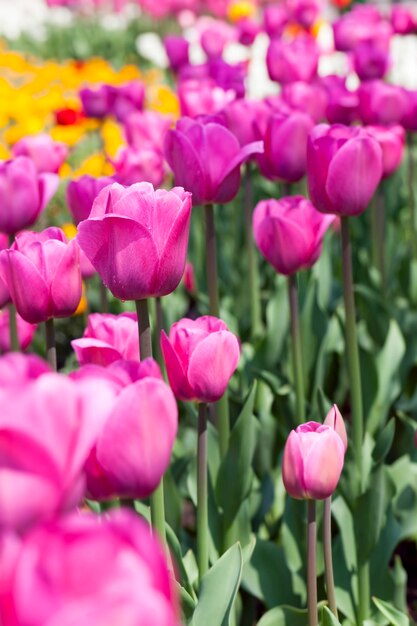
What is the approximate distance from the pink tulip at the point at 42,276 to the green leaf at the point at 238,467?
19.7 inches

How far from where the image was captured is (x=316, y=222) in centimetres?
182

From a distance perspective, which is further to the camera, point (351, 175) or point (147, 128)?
point (147, 128)

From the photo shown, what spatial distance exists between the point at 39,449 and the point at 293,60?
8.96 ft

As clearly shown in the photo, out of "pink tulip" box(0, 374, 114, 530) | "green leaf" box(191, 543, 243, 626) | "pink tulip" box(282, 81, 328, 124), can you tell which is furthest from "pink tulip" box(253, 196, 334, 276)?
"pink tulip" box(0, 374, 114, 530)

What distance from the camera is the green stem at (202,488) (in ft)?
4.55

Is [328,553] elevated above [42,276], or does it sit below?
below

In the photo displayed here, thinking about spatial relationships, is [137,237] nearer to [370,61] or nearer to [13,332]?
[13,332]

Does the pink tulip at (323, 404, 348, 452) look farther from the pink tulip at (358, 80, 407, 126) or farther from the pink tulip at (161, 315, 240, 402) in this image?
the pink tulip at (358, 80, 407, 126)

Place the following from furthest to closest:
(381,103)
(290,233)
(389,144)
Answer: (381,103)
(389,144)
(290,233)

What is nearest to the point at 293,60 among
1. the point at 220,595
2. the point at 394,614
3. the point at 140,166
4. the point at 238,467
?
the point at 140,166

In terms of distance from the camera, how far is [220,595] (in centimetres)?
122

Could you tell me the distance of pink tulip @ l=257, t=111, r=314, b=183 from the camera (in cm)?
210

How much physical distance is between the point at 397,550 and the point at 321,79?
1478mm

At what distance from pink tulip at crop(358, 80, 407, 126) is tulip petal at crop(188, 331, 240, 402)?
1516 mm
